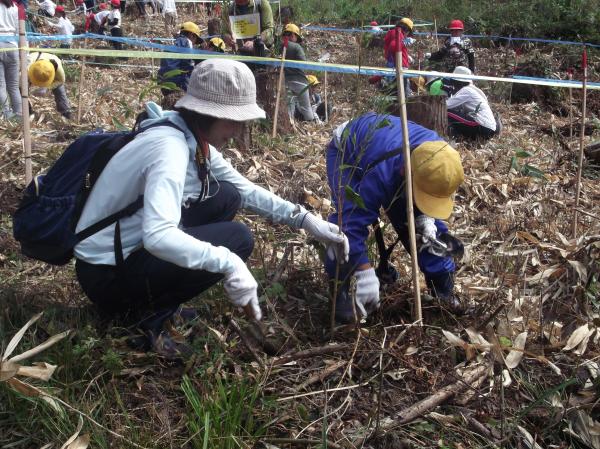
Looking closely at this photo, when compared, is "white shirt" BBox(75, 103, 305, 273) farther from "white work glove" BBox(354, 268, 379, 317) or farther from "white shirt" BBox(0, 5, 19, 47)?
"white shirt" BBox(0, 5, 19, 47)

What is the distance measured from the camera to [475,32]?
45.4ft

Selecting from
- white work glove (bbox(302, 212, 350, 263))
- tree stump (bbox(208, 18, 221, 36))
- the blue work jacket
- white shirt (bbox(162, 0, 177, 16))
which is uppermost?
white shirt (bbox(162, 0, 177, 16))

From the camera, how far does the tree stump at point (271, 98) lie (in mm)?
6270

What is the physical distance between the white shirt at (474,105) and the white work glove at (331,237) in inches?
161

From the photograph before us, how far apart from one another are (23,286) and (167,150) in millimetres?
1377

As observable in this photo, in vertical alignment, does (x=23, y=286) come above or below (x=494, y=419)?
above

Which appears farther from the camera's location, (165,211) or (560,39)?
(560,39)

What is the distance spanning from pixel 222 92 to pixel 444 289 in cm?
146

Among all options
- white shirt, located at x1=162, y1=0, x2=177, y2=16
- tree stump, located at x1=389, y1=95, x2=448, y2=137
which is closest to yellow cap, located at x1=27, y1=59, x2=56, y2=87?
tree stump, located at x1=389, y1=95, x2=448, y2=137

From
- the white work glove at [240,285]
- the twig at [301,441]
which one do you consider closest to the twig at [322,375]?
the twig at [301,441]

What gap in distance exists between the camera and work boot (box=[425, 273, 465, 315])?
2.94 m

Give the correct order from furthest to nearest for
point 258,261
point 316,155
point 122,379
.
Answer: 1. point 316,155
2. point 258,261
3. point 122,379

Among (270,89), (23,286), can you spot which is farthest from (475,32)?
(23,286)

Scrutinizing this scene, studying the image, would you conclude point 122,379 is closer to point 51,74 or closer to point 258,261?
point 258,261
